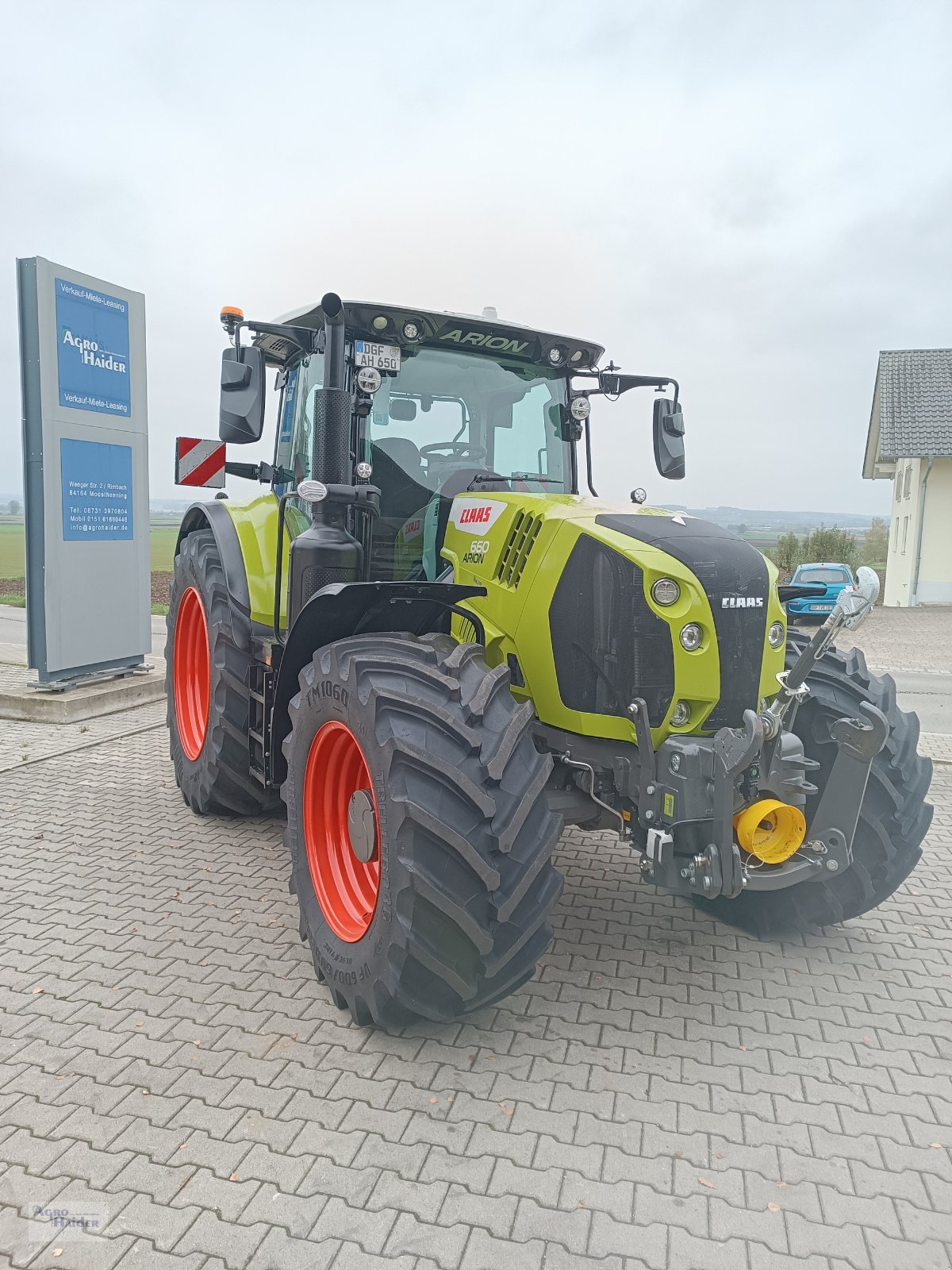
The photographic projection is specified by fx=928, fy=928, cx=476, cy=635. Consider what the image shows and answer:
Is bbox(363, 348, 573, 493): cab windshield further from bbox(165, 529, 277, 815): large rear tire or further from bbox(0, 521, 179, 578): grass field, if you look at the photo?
bbox(0, 521, 179, 578): grass field

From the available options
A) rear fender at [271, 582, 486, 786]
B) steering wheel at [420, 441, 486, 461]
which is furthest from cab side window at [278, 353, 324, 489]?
rear fender at [271, 582, 486, 786]

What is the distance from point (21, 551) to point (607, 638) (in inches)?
1907

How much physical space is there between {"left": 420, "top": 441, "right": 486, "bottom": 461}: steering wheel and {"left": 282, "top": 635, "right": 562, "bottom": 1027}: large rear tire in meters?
1.32

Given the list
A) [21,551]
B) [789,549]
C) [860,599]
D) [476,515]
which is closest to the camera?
[860,599]

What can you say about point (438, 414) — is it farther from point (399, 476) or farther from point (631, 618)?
point (631, 618)

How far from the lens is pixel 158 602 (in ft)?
68.1

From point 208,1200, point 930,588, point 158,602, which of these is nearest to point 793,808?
point 208,1200

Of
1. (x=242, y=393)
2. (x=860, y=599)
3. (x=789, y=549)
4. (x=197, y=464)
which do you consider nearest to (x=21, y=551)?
(x=789, y=549)

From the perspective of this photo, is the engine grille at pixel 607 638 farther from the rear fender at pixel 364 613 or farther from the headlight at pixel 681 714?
the rear fender at pixel 364 613

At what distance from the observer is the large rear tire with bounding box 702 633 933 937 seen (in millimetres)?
3760

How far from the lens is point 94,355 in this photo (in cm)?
806

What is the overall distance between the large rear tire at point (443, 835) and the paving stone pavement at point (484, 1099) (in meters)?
0.30

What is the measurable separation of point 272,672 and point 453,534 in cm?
120

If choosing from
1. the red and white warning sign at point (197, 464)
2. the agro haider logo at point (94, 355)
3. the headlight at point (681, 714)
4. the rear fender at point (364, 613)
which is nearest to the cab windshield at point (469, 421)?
the rear fender at point (364, 613)
